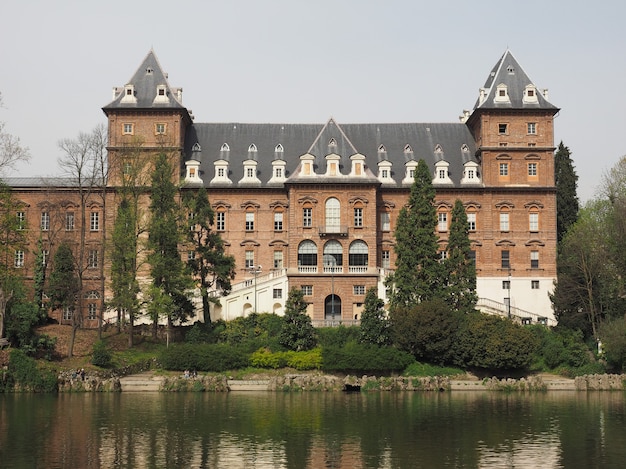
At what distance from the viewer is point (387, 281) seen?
62.3 m

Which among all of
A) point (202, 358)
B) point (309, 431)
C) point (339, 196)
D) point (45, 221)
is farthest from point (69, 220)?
point (309, 431)

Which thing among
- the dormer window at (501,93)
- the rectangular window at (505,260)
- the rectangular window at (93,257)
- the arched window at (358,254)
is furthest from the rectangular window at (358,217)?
the rectangular window at (93,257)

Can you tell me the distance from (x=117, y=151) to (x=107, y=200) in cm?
453

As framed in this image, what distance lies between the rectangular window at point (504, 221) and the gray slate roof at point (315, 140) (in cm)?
503

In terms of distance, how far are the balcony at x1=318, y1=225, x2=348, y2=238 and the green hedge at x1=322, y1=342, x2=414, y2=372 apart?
16477 millimetres

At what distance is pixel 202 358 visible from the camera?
53.7m

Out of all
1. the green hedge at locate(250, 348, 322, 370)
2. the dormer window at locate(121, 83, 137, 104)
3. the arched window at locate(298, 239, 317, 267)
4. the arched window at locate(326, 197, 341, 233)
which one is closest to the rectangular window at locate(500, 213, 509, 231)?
the arched window at locate(326, 197, 341, 233)

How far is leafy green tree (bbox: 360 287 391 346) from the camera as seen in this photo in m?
56.6

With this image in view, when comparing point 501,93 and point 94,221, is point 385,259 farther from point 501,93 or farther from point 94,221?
point 94,221

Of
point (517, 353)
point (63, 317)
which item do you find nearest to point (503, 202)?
point (517, 353)

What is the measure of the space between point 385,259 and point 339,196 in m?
7.15

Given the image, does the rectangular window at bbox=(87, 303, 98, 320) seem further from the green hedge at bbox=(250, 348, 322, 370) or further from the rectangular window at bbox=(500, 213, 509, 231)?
the rectangular window at bbox=(500, 213, 509, 231)

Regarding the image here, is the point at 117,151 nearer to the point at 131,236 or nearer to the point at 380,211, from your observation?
the point at 131,236

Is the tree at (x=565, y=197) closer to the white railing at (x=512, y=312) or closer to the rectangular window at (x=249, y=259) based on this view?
the white railing at (x=512, y=312)
